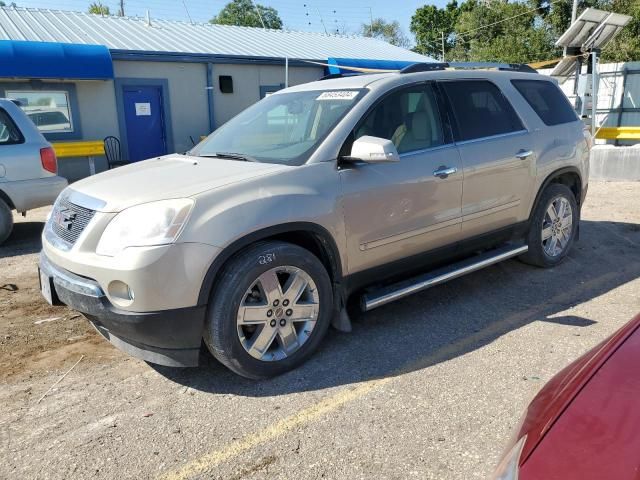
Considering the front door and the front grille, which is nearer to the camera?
the front grille

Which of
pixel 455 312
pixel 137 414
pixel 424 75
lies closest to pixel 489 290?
pixel 455 312

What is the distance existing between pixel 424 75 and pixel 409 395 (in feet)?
8.21

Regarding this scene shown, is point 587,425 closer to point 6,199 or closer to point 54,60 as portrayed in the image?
point 6,199

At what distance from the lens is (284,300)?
3422 mm

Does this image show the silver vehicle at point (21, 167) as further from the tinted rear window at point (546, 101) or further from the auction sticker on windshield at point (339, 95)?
the tinted rear window at point (546, 101)

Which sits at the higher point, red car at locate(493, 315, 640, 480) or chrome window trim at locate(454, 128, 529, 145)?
chrome window trim at locate(454, 128, 529, 145)

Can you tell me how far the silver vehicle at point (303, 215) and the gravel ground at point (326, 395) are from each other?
0.31 meters

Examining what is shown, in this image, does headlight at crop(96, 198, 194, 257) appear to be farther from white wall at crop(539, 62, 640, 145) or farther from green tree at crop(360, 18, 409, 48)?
green tree at crop(360, 18, 409, 48)

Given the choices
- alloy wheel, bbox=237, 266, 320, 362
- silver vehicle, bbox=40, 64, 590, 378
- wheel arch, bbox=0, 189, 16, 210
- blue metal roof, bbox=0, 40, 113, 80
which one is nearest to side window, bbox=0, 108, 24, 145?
wheel arch, bbox=0, 189, 16, 210

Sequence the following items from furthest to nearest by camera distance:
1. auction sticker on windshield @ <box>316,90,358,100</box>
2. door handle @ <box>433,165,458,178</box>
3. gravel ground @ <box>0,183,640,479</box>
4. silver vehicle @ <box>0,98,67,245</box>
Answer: silver vehicle @ <box>0,98,67,245</box>, door handle @ <box>433,165,458,178</box>, auction sticker on windshield @ <box>316,90,358,100</box>, gravel ground @ <box>0,183,640,479</box>

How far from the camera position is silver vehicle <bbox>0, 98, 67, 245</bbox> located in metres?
6.80

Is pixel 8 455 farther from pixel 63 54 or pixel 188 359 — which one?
pixel 63 54

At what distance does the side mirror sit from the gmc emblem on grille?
5.98 feet

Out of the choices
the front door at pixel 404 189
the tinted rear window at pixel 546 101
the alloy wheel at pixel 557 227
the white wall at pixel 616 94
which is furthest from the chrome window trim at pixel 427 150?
the white wall at pixel 616 94
